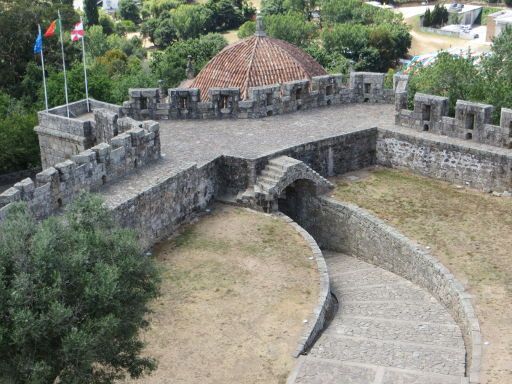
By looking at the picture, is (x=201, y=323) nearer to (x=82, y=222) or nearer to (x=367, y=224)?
(x=82, y=222)

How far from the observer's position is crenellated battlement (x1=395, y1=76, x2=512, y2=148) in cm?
2272

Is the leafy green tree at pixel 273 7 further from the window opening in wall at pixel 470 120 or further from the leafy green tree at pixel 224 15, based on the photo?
the window opening in wall at pixel 470 120

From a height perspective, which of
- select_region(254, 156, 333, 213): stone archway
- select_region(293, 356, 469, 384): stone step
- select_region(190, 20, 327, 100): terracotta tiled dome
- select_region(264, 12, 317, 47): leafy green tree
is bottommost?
select_region(293, 356, 469, 384): stone step

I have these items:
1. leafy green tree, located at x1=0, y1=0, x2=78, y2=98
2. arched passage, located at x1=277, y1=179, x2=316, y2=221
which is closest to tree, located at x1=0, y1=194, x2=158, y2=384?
arched passage, located at x1=277, y1=179, x2=316, y2=221

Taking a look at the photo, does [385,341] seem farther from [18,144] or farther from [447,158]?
[18,144]

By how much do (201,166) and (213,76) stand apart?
9998mm

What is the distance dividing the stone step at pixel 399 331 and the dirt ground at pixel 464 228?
2.47 feet

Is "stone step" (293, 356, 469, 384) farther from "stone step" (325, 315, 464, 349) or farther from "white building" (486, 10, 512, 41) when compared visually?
"white building" (486, 10, 512, 41)

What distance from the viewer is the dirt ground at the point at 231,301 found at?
14.5m

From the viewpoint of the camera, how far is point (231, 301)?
16.7m

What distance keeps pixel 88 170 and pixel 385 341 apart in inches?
309

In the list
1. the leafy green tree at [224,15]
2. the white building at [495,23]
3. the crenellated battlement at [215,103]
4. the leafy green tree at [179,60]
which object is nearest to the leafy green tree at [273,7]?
the leafy green tree at [224,15]

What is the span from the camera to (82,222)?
1224cm

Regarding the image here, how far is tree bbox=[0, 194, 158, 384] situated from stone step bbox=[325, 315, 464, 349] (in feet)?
17.4
